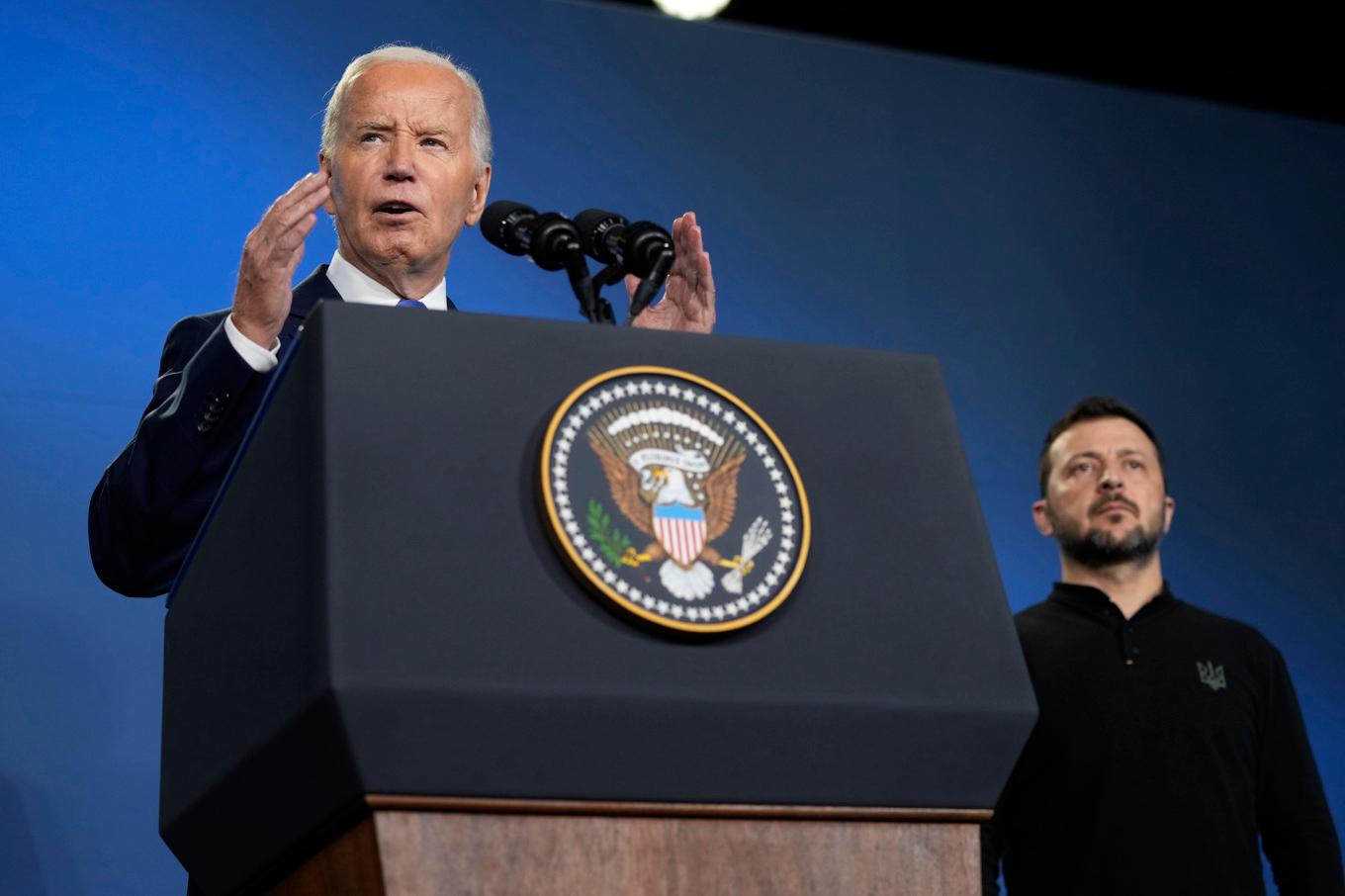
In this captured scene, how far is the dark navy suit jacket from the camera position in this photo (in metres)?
1.31

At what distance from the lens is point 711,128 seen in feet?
10.6

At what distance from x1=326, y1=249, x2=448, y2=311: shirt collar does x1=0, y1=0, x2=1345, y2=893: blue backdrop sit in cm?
89

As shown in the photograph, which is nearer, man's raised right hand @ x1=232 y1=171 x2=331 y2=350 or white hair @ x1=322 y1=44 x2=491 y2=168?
man's raised right hand @ x1=232 y1=171 x2=331 y2=350

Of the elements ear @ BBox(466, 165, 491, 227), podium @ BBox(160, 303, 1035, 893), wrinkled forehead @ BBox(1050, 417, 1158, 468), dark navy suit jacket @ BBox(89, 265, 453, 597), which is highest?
ear @ BBox(466, 165, 491, 227)

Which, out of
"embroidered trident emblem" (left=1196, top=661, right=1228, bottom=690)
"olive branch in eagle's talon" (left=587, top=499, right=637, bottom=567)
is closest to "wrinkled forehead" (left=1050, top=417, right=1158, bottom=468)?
"embroidered trident emblem" (left=1196, top=661, right=1228, bottom=690)

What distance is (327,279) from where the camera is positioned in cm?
178

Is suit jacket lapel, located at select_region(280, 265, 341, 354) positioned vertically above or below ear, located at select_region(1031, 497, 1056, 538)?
above

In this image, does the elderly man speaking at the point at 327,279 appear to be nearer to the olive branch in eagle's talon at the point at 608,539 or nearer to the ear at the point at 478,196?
the ear at the point at 478,196

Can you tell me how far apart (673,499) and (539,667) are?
137mm

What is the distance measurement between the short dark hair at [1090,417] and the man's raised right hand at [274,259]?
1.99 meters

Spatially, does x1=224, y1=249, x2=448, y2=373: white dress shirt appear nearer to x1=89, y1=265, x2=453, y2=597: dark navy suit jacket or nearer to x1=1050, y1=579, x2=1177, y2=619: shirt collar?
x1=89, y1=265, x2=453, y2=597: dark navy suit jacket

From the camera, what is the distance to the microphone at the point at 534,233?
A: 1.35 m

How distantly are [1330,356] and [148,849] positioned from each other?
8.72 ft

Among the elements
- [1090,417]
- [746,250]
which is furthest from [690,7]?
[1090,417]
